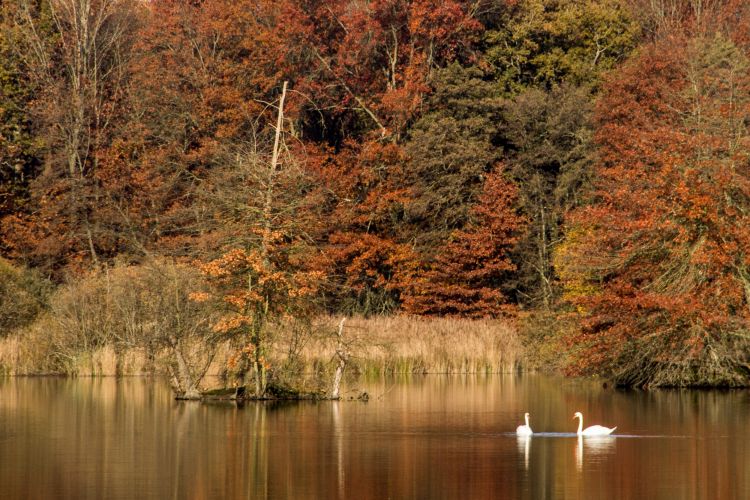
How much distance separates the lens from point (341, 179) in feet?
184

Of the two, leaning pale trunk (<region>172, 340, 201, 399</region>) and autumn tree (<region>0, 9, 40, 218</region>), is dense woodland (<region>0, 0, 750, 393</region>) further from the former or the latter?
leaning pale trunk (<region>172, 340, 201, 399</region>)

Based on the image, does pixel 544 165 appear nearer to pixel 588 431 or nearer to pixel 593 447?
pixel 588 431

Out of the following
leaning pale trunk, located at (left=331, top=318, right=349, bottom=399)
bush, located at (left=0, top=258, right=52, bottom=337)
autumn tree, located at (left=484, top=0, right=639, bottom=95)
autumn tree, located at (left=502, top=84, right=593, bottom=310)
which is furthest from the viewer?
autumn tree, located at (left=484, top=0, right=639, bottom=95)

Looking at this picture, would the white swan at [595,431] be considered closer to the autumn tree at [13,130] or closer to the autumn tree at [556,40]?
the autumn tree at [556,40]

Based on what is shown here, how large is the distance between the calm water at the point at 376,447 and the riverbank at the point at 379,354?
4.19 m

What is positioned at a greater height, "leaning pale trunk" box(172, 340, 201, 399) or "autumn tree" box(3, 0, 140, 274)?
"autumn tree" box(3, 0, 140, 274)

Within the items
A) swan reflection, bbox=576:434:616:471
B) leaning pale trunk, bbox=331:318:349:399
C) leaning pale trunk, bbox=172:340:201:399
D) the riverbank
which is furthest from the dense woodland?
swan reflection, bbox=576:434:616:471

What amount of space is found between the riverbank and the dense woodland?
1.95 m

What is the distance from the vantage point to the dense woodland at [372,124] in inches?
2039

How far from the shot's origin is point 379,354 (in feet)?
136

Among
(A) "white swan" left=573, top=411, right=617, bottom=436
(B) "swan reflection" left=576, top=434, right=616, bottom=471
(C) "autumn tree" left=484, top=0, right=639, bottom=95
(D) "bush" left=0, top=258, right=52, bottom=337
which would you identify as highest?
(C) "autumn tree" left=484, top=0, right=639, bottom=95

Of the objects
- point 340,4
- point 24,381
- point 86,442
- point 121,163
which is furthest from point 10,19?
point 86,442

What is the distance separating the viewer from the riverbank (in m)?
40.2

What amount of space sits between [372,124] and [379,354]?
20.4 m
